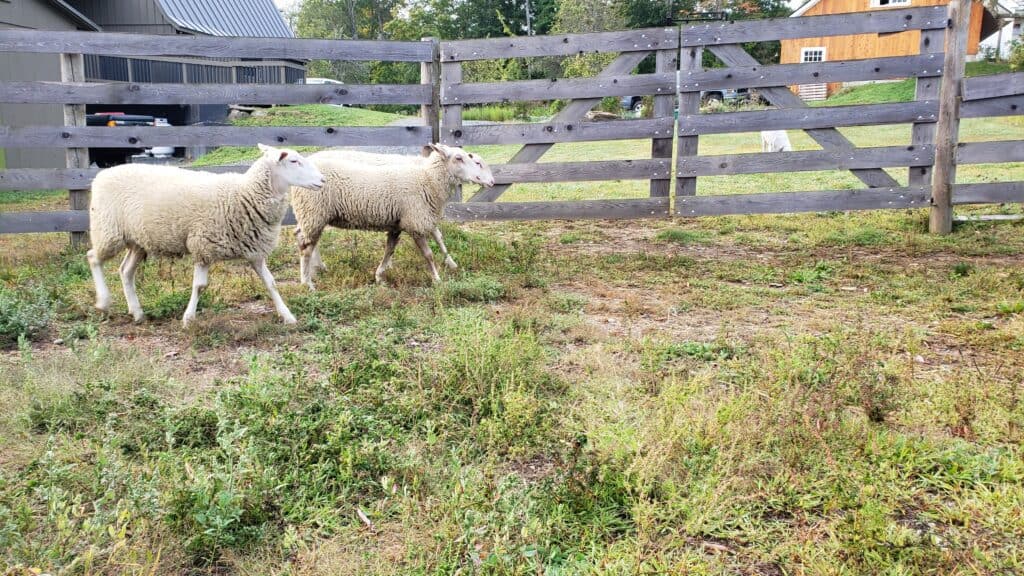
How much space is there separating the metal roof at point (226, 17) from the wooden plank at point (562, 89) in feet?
46.5

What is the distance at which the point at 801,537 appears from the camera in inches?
115

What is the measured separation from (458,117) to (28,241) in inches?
215

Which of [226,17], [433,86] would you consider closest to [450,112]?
[433,86]

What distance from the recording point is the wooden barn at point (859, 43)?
36875mm

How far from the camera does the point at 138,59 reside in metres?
22.1

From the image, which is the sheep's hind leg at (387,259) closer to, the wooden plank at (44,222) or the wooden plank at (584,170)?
the wooden plank at (584,170)

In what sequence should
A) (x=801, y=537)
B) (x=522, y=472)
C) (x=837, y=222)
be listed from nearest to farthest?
1. (x=801, y=537)
2. (x=522, y=472)
3. (x=837, y=222)

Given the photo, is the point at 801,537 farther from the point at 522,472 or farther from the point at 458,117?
the point at 458,117

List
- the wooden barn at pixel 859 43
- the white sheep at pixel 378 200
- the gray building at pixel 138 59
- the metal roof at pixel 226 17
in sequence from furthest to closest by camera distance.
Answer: the wooden barn at pixel 859 43 < the metal roof at pixel 226 17 < the gray building at pixel 138 59 < the white sheep at pixel 378 200

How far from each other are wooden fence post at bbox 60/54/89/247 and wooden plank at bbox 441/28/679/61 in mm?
4075

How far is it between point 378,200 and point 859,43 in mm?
37706

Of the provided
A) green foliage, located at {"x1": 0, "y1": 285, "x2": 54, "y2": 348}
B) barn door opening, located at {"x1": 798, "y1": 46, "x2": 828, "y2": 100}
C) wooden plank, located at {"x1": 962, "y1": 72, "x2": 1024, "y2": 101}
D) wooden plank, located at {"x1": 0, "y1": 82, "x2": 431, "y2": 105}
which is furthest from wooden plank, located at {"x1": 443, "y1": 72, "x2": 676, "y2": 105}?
barn door opening, located at {"x1": 798, "y1": 46, "x2": 828, "y2": 100}

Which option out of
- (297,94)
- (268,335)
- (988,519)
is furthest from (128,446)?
(297,94)

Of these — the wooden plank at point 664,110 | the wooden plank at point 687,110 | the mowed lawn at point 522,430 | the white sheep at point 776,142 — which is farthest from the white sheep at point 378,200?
the white sheep at point 776,142
